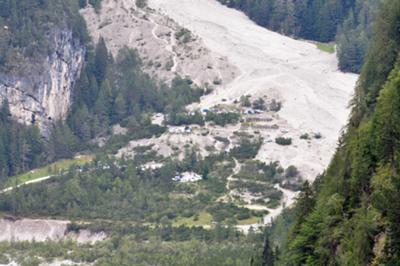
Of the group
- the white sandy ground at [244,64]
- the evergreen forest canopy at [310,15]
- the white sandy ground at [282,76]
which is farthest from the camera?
the evergreen forest canopy at [310,15]

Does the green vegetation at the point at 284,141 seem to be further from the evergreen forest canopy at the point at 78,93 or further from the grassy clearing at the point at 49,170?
the grassy clearing at the point at 49,170

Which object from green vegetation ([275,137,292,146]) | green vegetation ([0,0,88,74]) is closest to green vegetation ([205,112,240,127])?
green vegetation ([275,137,292,146])

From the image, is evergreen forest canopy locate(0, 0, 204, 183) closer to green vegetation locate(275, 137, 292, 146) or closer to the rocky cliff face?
the rocky cliff face

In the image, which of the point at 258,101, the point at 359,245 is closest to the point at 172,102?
the point at 258,101

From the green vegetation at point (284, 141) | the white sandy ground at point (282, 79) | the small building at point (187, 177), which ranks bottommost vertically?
the small building at point (187, 177)

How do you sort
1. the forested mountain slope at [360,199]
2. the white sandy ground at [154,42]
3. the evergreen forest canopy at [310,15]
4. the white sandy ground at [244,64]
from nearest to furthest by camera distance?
the forested mountain slope at [360,199]
the white sandy ground at [244,64]
the white sandy ground at [154,42]
the evergreen forest canopy at [310,15]

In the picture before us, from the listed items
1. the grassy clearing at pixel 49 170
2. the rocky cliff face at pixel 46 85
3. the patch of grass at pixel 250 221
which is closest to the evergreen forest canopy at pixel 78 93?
the rocky cliff face at pixel 46 85
